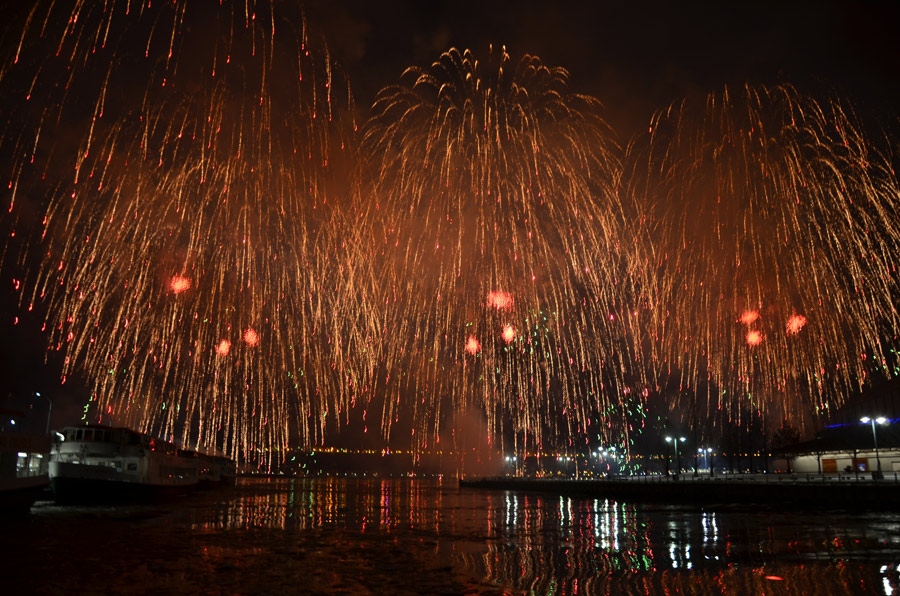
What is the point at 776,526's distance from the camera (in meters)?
34.4

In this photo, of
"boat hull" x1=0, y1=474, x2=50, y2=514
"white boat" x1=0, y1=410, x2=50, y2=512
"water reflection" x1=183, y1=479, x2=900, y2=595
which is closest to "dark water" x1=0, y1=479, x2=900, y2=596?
"water reflection" x1=183, y1=479, x2=900, y2=595

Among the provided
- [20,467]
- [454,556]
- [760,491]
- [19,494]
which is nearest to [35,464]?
[20,467]

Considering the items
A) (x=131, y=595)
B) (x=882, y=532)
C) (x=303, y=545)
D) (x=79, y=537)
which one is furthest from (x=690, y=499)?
(x=131, y=595)

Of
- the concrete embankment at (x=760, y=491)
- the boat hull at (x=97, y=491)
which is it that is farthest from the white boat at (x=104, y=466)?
the concrete embankment at (x=760, y=491)

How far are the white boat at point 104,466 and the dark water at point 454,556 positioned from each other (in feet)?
48.2

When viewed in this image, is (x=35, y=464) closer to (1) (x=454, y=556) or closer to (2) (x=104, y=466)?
(2) (x=104, y=466)

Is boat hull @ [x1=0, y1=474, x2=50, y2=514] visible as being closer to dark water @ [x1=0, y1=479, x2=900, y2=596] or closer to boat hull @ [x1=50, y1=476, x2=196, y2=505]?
boat hull @ [x1=50, y1=476, x2=196, y2=505]

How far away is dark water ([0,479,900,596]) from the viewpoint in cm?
1827

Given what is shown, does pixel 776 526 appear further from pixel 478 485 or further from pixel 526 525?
pixel 478 485

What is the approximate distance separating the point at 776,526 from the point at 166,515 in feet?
123

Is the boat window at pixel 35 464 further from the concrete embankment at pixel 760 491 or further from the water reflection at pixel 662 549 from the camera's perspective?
the concrete embankment at pixel 760 491

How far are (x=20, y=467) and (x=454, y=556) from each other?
39609 mm

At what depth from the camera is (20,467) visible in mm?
49000

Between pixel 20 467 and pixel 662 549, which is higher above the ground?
pixel 20 467
